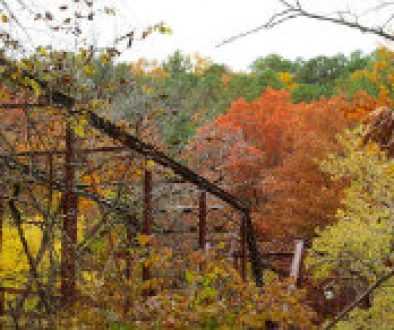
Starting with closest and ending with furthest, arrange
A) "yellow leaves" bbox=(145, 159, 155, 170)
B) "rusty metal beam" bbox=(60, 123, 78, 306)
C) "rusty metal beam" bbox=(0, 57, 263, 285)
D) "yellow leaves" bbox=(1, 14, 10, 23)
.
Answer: "yellow leaves" bbox=(1, 14, 10, 23) < "rusty metal beam" bbox=(0, 57, 263, 285) < "rusty metal beam" bbox=(60, 123, 78, 306) < "yellow leaves" bbox=(145, 159, 155, 170)

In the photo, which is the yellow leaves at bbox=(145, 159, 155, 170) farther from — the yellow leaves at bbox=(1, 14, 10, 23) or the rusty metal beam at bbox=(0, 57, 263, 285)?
the yellow leaves at bbox=(1, 14, 10, 23)

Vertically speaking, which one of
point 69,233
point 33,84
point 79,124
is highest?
point 33,84

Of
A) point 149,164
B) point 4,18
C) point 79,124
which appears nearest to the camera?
point 4,18

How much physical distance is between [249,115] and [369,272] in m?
19.0

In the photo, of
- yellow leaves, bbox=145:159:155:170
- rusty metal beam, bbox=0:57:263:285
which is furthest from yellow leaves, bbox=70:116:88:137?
yellow leaves, bbox=145:159:155:170

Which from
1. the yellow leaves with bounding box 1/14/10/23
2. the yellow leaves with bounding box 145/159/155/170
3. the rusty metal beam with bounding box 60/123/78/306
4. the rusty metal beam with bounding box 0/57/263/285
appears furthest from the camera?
the yellow leaves with bounding box 145/159/155/170

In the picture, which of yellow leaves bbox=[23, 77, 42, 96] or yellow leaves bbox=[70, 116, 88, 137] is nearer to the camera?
yellow leaves bbox=[23, 77, 42, 96]

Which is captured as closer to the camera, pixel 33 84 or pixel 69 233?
pixel 33 84

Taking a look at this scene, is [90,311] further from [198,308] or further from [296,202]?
[296,202]

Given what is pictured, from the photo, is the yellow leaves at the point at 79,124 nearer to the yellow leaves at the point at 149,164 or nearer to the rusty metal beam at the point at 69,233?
the rusty metal beam at the point at 69,233

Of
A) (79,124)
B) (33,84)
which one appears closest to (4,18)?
(33,84)

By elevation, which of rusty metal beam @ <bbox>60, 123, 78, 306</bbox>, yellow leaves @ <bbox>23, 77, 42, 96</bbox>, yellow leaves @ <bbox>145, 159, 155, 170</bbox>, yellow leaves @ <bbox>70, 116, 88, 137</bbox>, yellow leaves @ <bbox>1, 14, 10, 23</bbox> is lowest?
rusty metal beam @ <bbox>60, 123, 78, 306</bbox>

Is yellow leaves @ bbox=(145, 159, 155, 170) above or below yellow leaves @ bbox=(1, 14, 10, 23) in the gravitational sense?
below

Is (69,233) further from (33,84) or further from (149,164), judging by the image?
(33,84)
